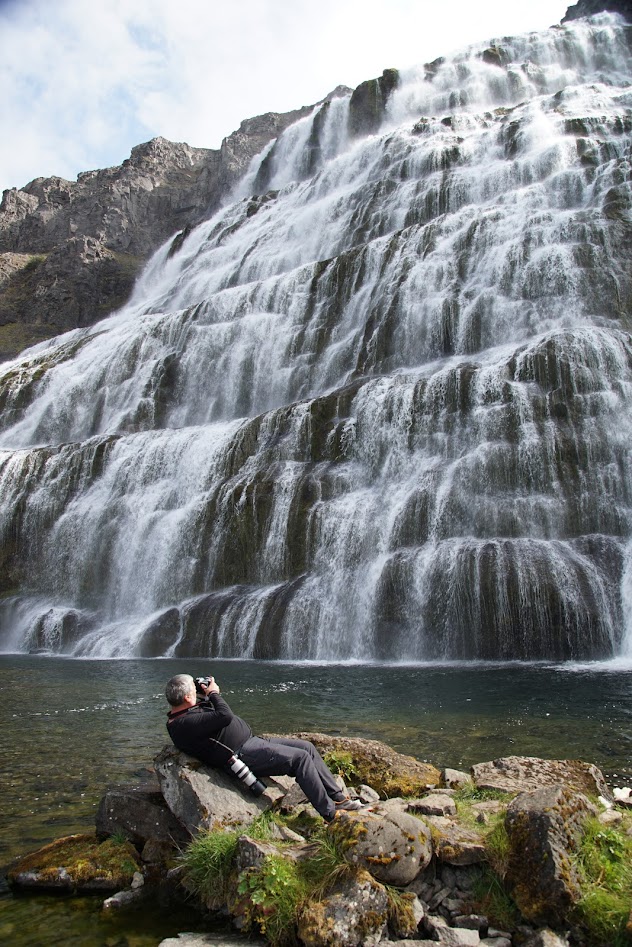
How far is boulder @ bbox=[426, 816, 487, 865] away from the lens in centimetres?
542

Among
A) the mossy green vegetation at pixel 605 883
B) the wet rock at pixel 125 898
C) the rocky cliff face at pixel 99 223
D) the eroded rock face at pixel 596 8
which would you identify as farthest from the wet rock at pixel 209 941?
the eroded rock face at pixel 596 8

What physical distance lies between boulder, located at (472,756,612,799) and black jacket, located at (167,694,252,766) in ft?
8.66

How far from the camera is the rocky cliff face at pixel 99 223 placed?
3041 inches

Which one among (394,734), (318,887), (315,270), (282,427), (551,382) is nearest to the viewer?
(318,887)

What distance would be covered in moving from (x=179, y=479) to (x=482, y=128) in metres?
37.3

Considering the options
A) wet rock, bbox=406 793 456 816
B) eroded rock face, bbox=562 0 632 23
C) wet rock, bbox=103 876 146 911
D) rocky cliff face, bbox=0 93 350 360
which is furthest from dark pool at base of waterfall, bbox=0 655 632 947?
eroded rock face, bbox=562 0 632 23

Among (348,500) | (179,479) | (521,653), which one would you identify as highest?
(179,479)

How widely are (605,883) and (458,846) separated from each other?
3.49 ft

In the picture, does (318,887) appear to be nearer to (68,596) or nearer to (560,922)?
(560,922)

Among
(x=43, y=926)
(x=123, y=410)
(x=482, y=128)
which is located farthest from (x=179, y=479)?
(x=482, y=128)

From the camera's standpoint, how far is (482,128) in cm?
5225

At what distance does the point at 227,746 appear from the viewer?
6.71m

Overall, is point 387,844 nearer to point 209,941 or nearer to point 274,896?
point 274,896

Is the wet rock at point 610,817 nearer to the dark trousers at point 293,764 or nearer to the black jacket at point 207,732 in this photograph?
the dark trousers at point 293,764
